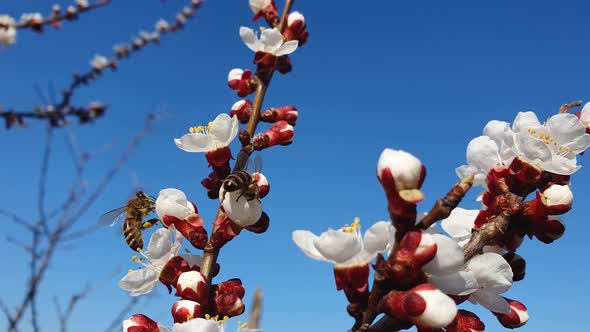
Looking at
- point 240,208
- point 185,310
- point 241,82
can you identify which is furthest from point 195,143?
point 185,310

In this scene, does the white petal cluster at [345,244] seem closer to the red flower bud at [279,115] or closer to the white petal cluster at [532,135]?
the white petal cluster at [532,135]

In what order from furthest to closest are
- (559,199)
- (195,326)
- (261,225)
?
(261,225) → (559,199) → (195,326)

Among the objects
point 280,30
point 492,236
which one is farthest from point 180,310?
point 280,30

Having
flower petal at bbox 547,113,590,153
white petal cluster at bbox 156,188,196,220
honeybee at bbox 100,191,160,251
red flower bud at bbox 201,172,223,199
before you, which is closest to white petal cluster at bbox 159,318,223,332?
white petal cluster at bbox 156,188,196,220

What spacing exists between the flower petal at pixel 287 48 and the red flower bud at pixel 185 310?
1.14m

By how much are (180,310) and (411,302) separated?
0.71m

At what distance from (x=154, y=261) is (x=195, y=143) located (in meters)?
0.42

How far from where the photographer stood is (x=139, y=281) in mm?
1717

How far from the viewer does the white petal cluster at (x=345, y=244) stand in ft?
3.49

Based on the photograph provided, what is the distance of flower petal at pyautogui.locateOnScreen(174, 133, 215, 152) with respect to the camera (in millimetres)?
1771

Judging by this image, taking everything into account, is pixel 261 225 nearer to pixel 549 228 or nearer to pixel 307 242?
pixel 307 242

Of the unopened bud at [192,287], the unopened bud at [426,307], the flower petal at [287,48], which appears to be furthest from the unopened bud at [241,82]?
the unopened bud at [426,307]

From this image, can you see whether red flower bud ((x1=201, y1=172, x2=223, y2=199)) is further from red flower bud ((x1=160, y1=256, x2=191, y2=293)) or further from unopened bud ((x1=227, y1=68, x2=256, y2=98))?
unopened bud ((x1=227, y1=68, x2=256, y2=98))

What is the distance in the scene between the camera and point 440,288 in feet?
3.52
